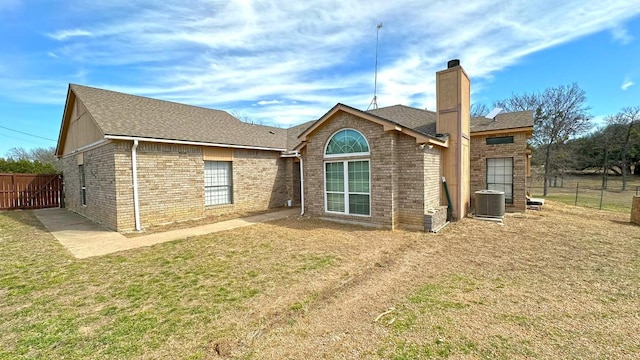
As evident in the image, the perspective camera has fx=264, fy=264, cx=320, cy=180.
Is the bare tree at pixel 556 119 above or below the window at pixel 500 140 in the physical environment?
above

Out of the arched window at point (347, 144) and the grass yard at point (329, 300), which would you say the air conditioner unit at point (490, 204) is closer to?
the grass yard at point (329, 300)

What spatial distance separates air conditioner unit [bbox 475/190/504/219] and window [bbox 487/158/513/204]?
231cm

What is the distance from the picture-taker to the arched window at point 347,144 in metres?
9.27

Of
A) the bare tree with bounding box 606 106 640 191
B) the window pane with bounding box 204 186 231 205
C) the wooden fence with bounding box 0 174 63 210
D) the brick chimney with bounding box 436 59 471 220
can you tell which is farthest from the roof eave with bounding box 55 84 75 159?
the bare tree with bounding box 606 106 640 191

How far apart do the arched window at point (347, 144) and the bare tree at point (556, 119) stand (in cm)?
2464

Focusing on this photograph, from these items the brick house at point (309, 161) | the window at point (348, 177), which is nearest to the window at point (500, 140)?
the brick house at point (309, 161)

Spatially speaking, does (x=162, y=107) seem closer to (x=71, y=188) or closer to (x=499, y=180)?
(x=71, y=188)

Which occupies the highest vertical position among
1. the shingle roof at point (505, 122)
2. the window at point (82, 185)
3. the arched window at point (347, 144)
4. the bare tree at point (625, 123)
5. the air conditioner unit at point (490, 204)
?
the bare tree at point (625, 123)

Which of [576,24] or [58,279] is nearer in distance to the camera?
[58,279]

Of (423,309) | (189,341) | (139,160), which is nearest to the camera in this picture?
(189,341)

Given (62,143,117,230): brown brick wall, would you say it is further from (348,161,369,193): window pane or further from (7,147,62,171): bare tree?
(7,147,62,171): bare tree

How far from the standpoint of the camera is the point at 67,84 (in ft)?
37.3

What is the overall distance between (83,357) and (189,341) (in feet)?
3.37

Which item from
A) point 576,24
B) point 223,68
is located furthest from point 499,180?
point 223,68
